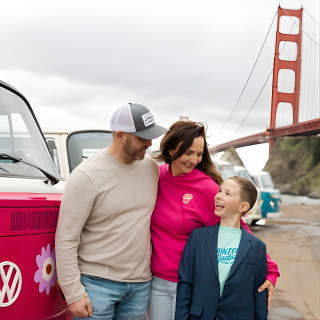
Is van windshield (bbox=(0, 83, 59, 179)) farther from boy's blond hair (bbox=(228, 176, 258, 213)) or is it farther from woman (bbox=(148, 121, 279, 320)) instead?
boy's blond hair (bbox=(228, 176, 258, 213))

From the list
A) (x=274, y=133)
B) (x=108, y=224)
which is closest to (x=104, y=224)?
(x=108, y=224)

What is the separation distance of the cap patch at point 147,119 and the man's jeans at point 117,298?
2.00 feet

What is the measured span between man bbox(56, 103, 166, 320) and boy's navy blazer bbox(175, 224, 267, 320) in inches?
7.4

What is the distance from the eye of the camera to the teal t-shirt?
194cm

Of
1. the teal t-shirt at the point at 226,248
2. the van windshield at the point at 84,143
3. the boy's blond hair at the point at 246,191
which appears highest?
the boy's blond hair at the point at 246,191

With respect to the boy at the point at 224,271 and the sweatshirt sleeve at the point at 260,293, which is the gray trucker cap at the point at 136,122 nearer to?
the boy at the point at 224,271

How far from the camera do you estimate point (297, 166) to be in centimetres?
5119

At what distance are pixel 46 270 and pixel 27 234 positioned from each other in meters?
0.18

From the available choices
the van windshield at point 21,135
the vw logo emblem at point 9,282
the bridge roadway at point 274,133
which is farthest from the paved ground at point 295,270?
the bridge roadway at point 274,133

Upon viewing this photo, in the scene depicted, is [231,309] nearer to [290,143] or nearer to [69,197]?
[69,197]

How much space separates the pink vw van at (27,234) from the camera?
1.59 meters

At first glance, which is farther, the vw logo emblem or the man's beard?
the man's beard

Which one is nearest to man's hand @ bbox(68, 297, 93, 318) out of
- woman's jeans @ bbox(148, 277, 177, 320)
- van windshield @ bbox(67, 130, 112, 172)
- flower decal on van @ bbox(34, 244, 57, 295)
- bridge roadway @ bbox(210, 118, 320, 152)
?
flower decal on van @ bbox(34, 244, 57, 295)

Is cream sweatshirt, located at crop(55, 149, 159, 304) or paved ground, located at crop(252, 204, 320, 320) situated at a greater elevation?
cream sweatshirt, located at crop(55, 149, 159, 304)
